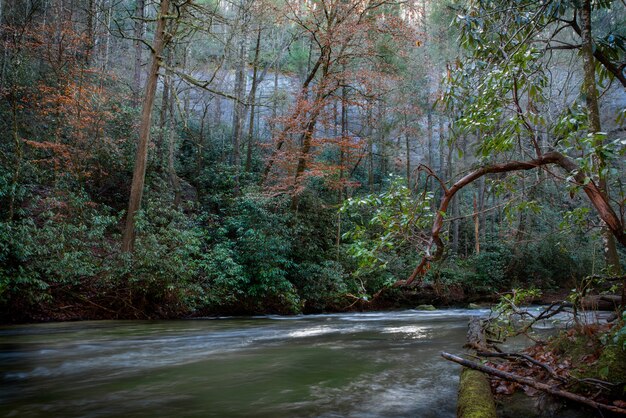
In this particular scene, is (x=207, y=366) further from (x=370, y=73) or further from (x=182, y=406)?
(x=370, y=73)

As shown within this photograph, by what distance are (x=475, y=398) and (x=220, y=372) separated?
11.7 ft

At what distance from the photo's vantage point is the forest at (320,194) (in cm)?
438

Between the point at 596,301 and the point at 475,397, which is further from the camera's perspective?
the point at 596,301

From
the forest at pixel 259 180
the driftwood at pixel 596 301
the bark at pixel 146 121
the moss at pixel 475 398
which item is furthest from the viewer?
the bark at pixel 146 121

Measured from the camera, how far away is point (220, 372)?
19.2 feet

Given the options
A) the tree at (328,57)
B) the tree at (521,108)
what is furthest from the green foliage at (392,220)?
the tree at (328,57)

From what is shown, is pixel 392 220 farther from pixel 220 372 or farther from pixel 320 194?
pixel 320 194

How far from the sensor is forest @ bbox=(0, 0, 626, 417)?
4379 millimetres

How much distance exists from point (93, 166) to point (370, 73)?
11.1 m

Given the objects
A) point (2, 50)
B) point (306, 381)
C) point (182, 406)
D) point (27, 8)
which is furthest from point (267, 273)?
point (27, 8)

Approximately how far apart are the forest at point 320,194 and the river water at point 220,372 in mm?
181

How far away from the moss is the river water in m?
0.50

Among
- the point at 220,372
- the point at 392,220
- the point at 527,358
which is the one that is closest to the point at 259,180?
the point at 220,372

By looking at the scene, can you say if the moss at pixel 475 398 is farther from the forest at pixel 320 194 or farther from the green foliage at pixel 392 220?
the green foliage at pixel 392 220
